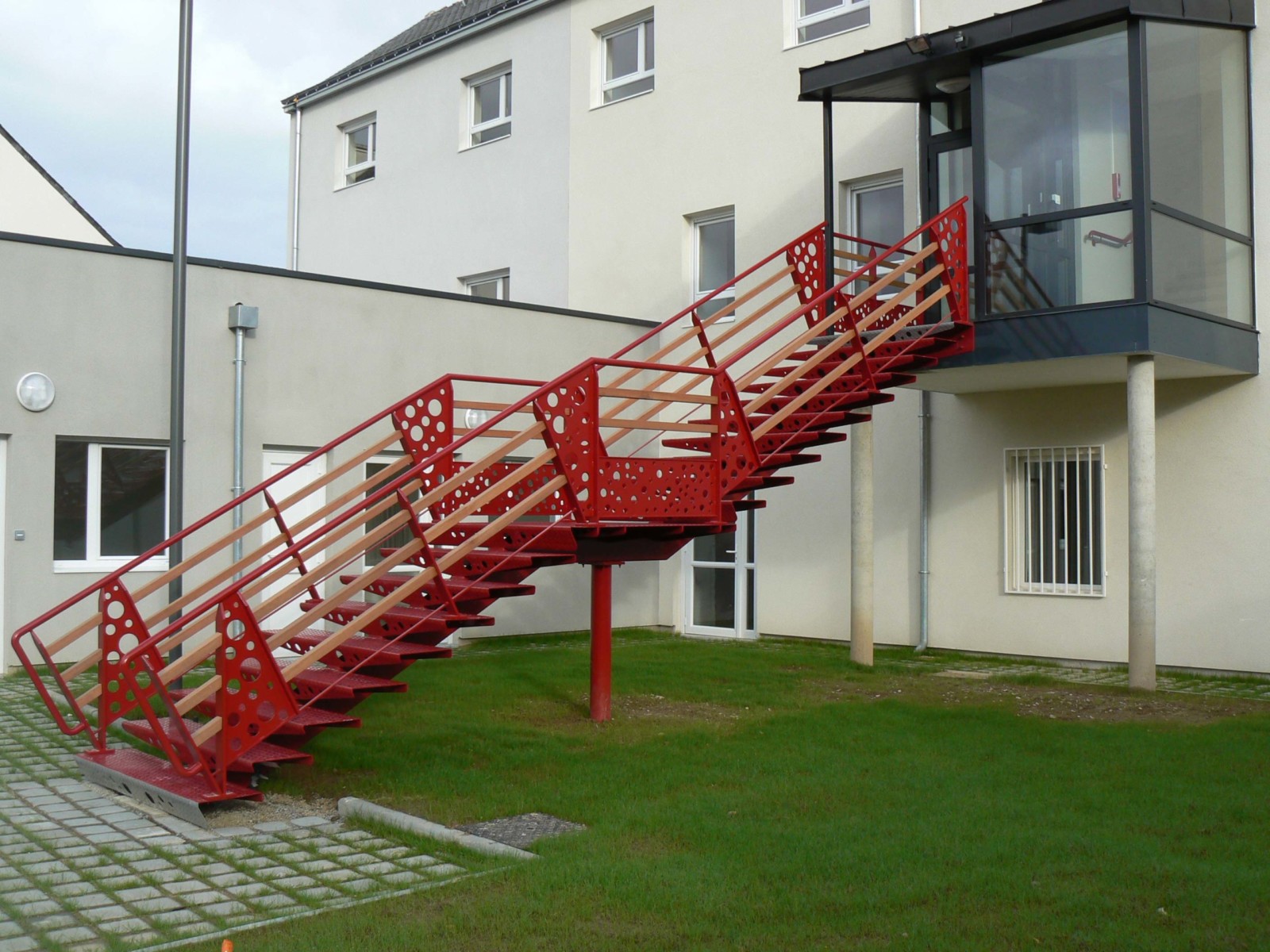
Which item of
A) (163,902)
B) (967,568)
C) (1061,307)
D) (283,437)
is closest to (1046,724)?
(1061,307)

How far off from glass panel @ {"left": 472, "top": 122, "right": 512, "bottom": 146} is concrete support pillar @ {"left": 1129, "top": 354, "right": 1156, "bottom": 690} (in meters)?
11.4

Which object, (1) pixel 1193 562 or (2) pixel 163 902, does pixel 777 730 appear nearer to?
(2) pixel 163 902

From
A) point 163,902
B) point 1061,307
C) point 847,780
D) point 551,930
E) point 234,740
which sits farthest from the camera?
point 1061,307

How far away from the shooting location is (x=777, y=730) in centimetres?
889

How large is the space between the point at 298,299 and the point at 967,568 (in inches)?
305

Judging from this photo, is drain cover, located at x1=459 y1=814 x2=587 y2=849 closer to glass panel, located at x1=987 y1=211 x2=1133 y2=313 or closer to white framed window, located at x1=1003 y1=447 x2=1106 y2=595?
glass panel, located at x1=987 y1=211 x2=1133 y2=313

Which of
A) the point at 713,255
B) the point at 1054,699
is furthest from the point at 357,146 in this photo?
the point at 1054,699

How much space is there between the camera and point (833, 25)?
601 inches

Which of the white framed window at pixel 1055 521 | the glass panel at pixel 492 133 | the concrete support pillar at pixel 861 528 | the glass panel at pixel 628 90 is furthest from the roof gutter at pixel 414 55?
the white framed window at pixel 1055 521

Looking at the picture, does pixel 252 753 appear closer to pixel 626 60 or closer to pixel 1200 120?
pixel 1200 120

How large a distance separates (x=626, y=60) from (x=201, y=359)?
326 inches

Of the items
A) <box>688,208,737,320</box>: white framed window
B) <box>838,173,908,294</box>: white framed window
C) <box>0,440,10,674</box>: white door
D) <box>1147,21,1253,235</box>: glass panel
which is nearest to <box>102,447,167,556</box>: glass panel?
<box>0,440,10,674</box>: white door

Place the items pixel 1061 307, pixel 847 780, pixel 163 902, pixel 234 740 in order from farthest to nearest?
pixel 1061 307
pixel 847 780
pixel 234 740
pixel 163 902

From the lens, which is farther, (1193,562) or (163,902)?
(1193,562)
